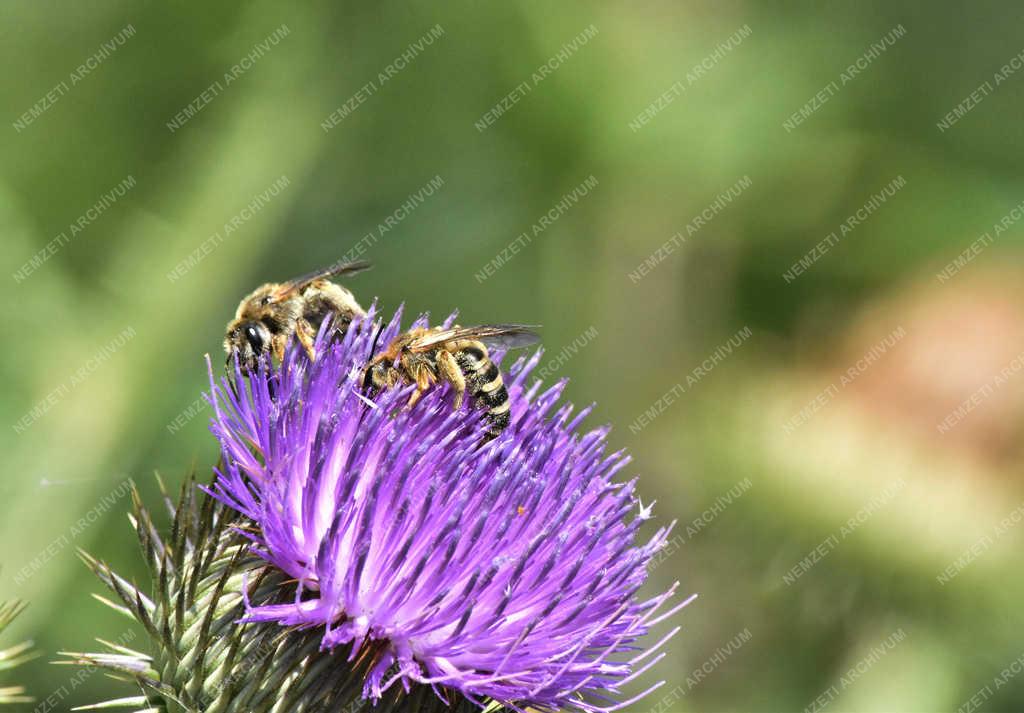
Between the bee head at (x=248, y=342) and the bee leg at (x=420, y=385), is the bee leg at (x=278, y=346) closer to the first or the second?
the bee head at (x=248, y=342)

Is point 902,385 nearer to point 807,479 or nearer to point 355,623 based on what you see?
point 807,479

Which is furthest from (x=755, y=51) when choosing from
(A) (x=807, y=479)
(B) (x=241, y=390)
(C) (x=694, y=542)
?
(B) (x=241, y=390)

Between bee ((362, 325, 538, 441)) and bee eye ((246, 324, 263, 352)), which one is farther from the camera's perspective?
bee eye ((246, 324, 263, 352))

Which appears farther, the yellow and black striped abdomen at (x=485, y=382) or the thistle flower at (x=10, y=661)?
the yellow and black striped abdomen at (x=485, y=382)

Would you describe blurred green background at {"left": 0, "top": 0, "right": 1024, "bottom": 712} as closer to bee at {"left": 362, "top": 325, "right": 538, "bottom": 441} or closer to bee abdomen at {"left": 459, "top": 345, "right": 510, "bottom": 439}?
bee at {"left": 362, "top": 325, "right": 538, "bottom": 441}

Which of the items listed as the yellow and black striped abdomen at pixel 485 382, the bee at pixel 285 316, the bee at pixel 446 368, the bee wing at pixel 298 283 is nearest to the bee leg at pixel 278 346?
the bee at pixel 285 316

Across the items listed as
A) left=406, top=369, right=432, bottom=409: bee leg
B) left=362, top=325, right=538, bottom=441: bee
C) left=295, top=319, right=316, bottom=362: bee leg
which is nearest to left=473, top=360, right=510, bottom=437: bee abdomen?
left=362, top=325, right=538, bottom=441: bee

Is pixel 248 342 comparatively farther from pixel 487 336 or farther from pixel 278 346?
pixel 487 336
